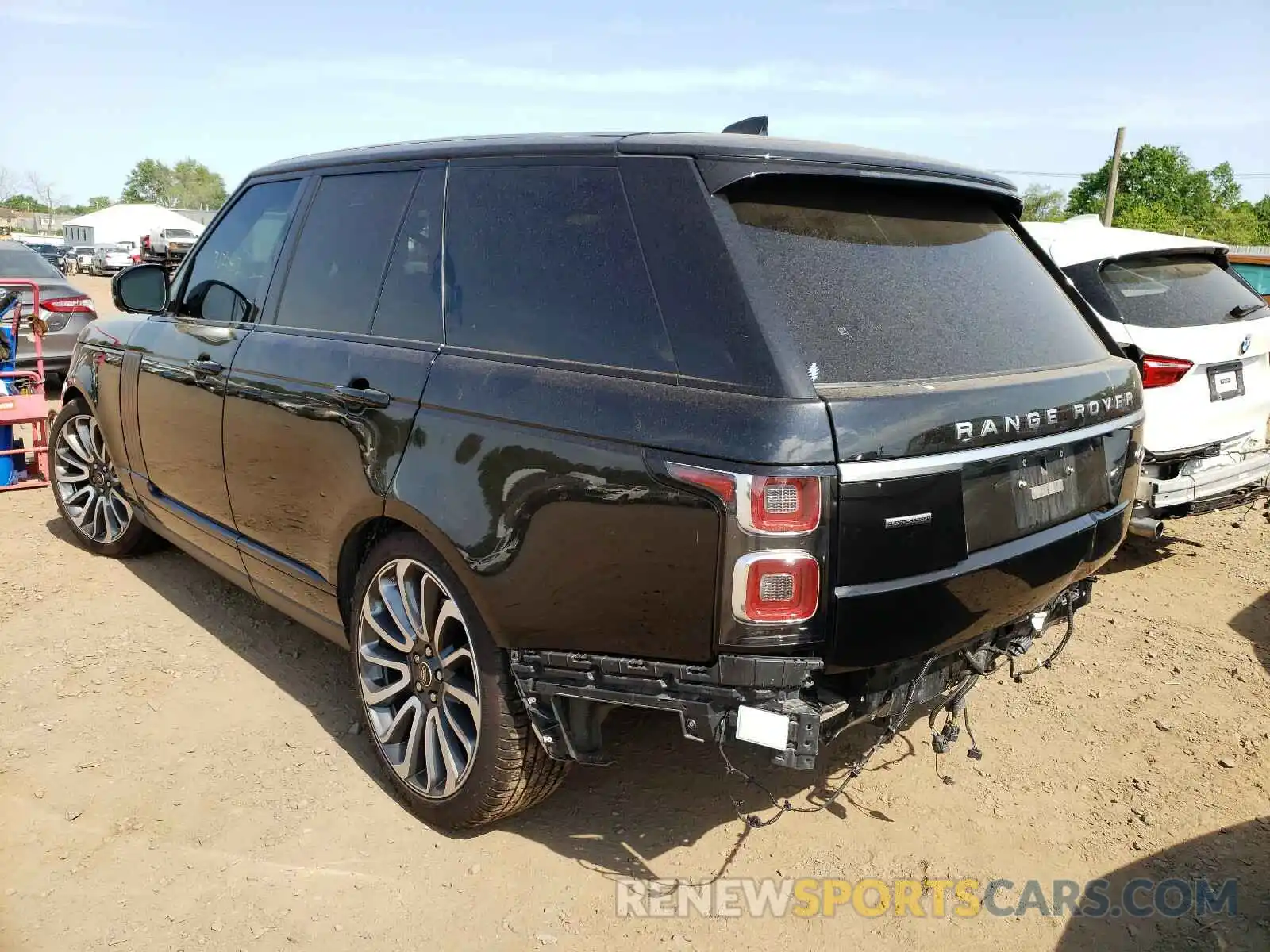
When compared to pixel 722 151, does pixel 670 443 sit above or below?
below

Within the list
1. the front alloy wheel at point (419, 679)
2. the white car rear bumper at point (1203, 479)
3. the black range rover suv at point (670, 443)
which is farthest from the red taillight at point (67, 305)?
the white car rear bumper at point (1203, 479)

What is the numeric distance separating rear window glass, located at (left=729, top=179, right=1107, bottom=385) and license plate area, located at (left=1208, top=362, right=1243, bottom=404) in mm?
2685

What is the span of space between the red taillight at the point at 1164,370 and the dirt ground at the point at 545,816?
1391 millimetres

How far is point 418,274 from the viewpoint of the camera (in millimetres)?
3008

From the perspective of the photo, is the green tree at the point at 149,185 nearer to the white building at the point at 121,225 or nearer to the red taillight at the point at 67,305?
the white building at the point at 121,225

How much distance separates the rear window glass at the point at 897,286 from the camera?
7.42 feet

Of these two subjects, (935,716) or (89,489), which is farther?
(89,489)

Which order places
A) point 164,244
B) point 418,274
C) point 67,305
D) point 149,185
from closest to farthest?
1. point 418,274
2. point 67,305
3. point 164,244
4. point 149,185

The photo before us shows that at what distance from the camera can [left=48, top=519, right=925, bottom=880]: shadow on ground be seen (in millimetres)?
2951

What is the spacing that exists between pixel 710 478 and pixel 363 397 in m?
1.35

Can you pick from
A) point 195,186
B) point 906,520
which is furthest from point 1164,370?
point 195,186

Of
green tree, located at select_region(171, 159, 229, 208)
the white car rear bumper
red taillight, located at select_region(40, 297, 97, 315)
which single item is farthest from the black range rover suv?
green tree, located at select_region(171, 159, 229, 208)

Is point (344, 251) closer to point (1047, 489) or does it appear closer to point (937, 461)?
point (937, 461)

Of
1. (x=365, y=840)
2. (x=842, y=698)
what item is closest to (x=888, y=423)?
(x=842, y=698)
